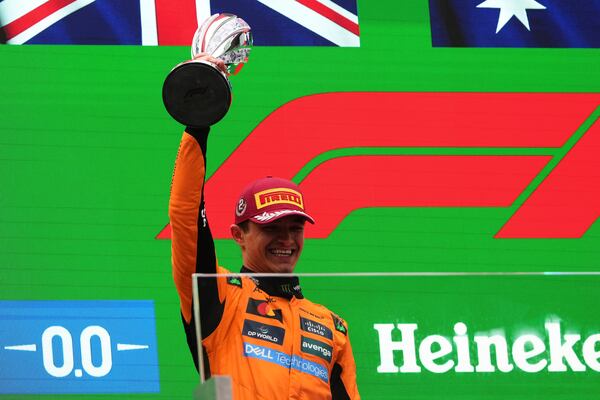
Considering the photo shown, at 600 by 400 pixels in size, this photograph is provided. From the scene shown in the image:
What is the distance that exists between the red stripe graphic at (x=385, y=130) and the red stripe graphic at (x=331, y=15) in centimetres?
18

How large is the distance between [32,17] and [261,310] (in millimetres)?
1298

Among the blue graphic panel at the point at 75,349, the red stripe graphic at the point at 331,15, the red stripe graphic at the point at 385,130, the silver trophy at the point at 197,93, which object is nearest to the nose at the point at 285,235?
the silver trophy at the point at 197,93

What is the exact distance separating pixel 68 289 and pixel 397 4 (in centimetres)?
111

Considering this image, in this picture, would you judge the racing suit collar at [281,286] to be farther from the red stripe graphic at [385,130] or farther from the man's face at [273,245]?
the red stripe graphic at [385,130]

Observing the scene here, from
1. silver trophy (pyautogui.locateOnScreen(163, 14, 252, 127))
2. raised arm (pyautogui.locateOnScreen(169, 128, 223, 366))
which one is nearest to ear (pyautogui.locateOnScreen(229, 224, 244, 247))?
raised arm (pyautogui.locateOnScreen(169, 128, 223, 366))

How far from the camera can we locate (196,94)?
1.82 meters

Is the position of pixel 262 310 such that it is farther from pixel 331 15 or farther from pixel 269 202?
pixel 331 15

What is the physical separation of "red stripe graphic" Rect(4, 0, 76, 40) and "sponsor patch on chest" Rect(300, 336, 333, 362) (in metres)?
1.32

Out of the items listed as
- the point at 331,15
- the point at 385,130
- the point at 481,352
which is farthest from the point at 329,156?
the point at 481,352

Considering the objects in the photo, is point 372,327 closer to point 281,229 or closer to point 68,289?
point 281,229

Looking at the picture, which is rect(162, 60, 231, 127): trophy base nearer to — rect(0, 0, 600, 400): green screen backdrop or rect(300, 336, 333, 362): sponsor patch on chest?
rect(300, 336, 333, 362): sponsor patch on chest

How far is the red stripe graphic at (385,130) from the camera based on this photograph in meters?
2.91

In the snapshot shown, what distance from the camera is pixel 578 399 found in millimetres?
1544

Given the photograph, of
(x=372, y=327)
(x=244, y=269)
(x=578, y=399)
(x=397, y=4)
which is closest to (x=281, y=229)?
(x=244, y=269)
